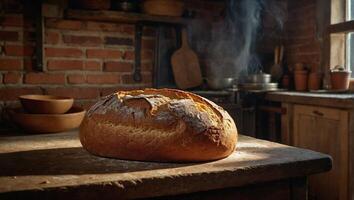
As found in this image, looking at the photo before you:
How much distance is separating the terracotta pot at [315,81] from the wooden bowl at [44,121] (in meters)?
1.81

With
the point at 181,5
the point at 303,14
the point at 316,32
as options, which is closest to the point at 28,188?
the point at 181,5

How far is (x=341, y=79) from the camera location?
7.67 feet

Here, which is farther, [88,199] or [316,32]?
[316,32]

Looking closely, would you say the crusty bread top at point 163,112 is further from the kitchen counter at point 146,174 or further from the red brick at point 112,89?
the red brick at point 112,89

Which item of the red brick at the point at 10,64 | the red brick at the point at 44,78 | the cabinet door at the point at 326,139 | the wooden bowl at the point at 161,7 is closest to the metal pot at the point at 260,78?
the cabinet door at the point at 326,139

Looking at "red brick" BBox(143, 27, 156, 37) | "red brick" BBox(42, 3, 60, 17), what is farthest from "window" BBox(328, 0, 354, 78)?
"red brick" BBox(42, 3, 60, 17)

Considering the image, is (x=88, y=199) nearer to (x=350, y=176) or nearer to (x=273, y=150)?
(x=273, y=150)

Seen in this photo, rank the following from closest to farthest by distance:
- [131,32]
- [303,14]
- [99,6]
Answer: [99,6] → [131,32] → [303,14]

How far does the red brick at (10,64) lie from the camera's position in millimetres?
2203

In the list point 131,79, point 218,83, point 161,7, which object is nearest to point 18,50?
point 131,79

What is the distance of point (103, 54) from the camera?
245 centimetres

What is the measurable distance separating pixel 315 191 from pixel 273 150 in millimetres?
1358

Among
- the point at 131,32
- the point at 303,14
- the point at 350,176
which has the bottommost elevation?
the point at 350,176

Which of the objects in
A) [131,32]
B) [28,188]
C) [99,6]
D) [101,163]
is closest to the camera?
[28,188]
